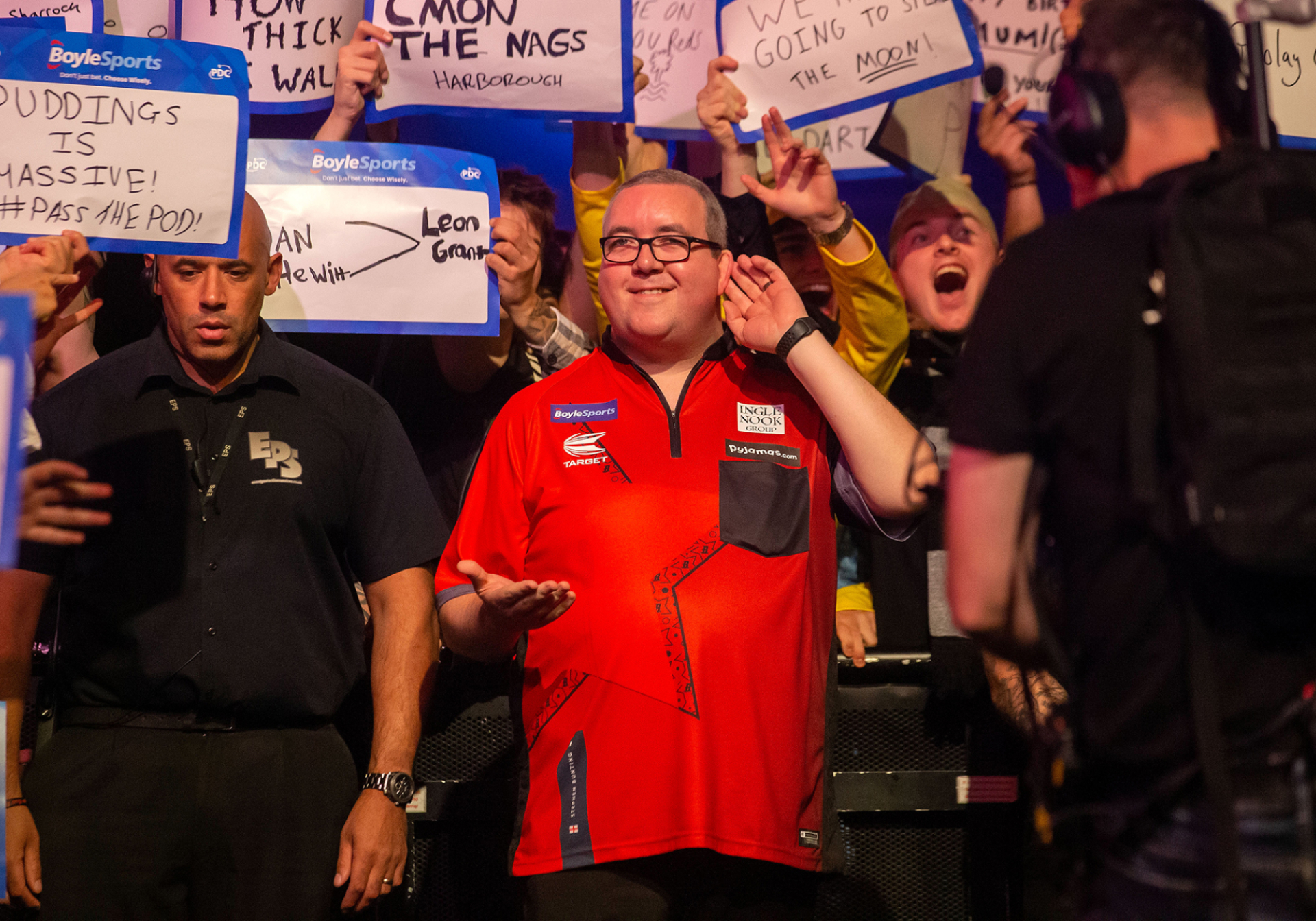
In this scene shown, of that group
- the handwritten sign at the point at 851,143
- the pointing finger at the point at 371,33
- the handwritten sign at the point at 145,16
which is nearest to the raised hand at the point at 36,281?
the pointing finger at the point at 371,33

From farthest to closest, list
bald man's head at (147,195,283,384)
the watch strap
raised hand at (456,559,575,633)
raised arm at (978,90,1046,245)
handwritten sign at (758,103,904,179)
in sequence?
handwritten sign at (758,103,904,179) < raised arm at (978,90,1046,245) < the watch strap < bald man's head at (147,195,283,384) < raised hand at (456,559,575,633)

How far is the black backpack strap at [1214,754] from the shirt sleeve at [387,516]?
200 cm

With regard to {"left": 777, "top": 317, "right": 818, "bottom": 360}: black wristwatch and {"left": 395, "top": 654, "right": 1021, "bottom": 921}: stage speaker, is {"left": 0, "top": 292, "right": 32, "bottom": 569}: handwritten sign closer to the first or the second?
{"left": 777, "top": 317, "right": 818, "bottom": 360}: black wristwatch

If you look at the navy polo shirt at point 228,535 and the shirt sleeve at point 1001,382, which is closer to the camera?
the shirt sleeve at point 1001,382

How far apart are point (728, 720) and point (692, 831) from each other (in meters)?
0.23

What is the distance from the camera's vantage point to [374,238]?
11.2 feet

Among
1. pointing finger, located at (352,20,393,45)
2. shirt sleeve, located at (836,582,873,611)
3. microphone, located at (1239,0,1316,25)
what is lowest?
shirt sleeve, located at (836,582,873,611)

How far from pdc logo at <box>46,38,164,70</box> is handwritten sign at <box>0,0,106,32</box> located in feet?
2.92

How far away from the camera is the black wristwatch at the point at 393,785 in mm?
2760

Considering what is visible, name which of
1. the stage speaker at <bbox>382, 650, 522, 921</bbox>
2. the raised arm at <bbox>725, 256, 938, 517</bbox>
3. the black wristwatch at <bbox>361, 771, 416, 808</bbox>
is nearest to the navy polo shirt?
the black wristwatch at <bbox>361, 771, 416, 808</bbox>

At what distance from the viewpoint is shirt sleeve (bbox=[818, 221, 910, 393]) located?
9.89ft

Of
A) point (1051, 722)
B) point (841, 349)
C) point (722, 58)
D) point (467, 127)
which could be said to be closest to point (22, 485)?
point (1051, 722)

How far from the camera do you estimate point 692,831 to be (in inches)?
91.2

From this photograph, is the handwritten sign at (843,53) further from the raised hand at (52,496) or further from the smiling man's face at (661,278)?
the raised hand at (52,496)
